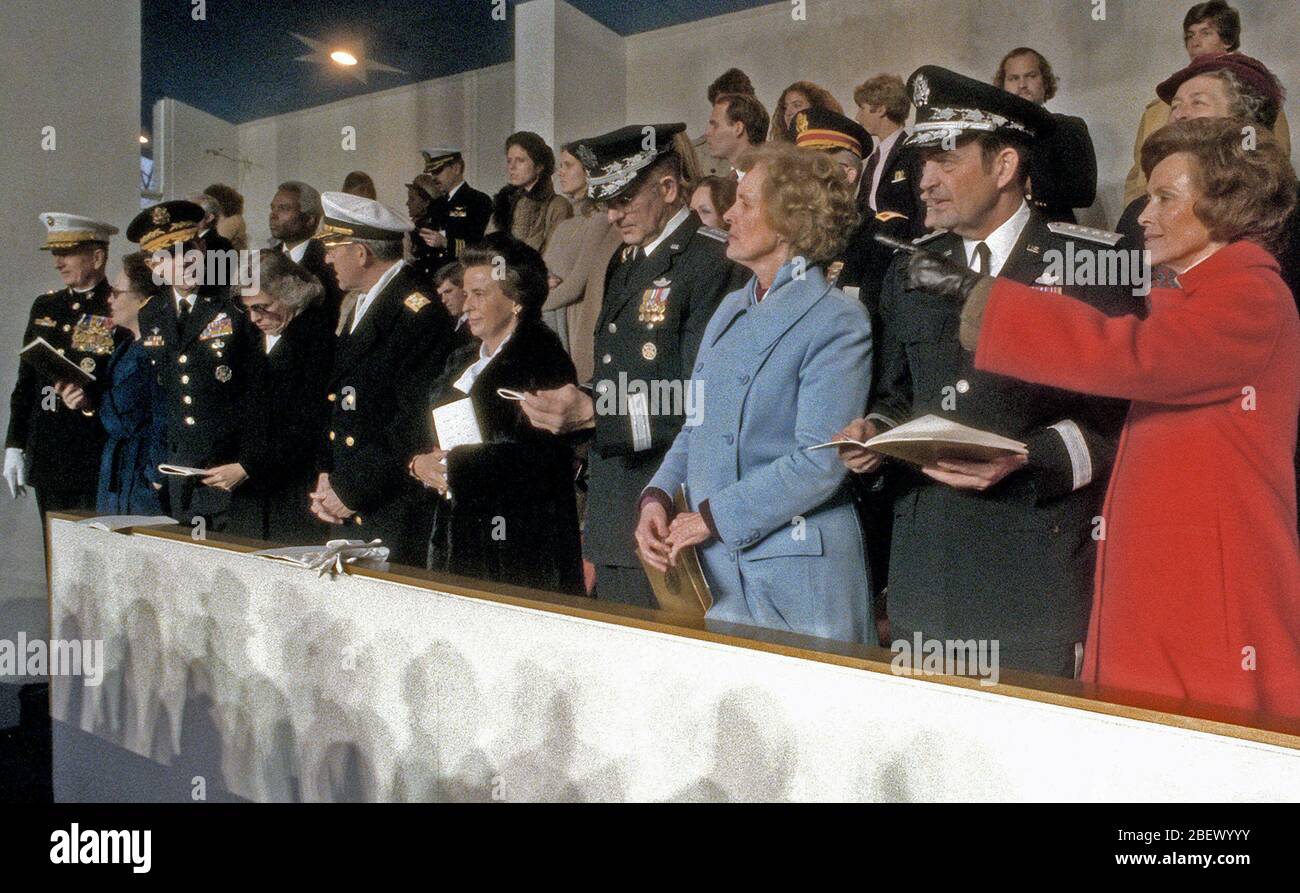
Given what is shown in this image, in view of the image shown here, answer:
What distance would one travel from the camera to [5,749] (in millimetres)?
3641

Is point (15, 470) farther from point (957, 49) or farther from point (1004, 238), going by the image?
point (957, 49)

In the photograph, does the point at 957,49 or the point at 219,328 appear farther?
the point at 957,49

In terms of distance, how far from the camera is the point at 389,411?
8.86 ft

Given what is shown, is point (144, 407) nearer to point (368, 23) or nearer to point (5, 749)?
point (5, 749)

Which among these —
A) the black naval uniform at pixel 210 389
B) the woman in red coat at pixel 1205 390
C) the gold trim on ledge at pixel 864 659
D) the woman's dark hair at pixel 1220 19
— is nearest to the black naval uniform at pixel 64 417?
the black naval uniform at pixel 210 389

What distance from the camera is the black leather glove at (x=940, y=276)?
1.43 metres

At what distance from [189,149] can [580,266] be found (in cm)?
622

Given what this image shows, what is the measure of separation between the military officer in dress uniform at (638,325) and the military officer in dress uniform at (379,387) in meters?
0.51

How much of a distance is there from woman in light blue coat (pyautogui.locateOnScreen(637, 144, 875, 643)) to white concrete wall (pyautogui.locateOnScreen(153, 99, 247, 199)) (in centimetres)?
731

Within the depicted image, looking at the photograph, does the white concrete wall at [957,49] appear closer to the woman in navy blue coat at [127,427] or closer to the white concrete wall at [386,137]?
the white concrete wall at [386,137]

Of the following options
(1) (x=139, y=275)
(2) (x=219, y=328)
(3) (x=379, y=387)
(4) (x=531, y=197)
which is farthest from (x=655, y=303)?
(1) (x=139, y=275)

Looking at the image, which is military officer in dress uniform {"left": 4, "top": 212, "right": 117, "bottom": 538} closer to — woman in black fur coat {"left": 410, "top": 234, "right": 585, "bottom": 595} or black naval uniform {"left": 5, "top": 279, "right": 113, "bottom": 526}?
black naval uniform {"left": 5, "top": 279, "right": 113, "bottom": 526}
